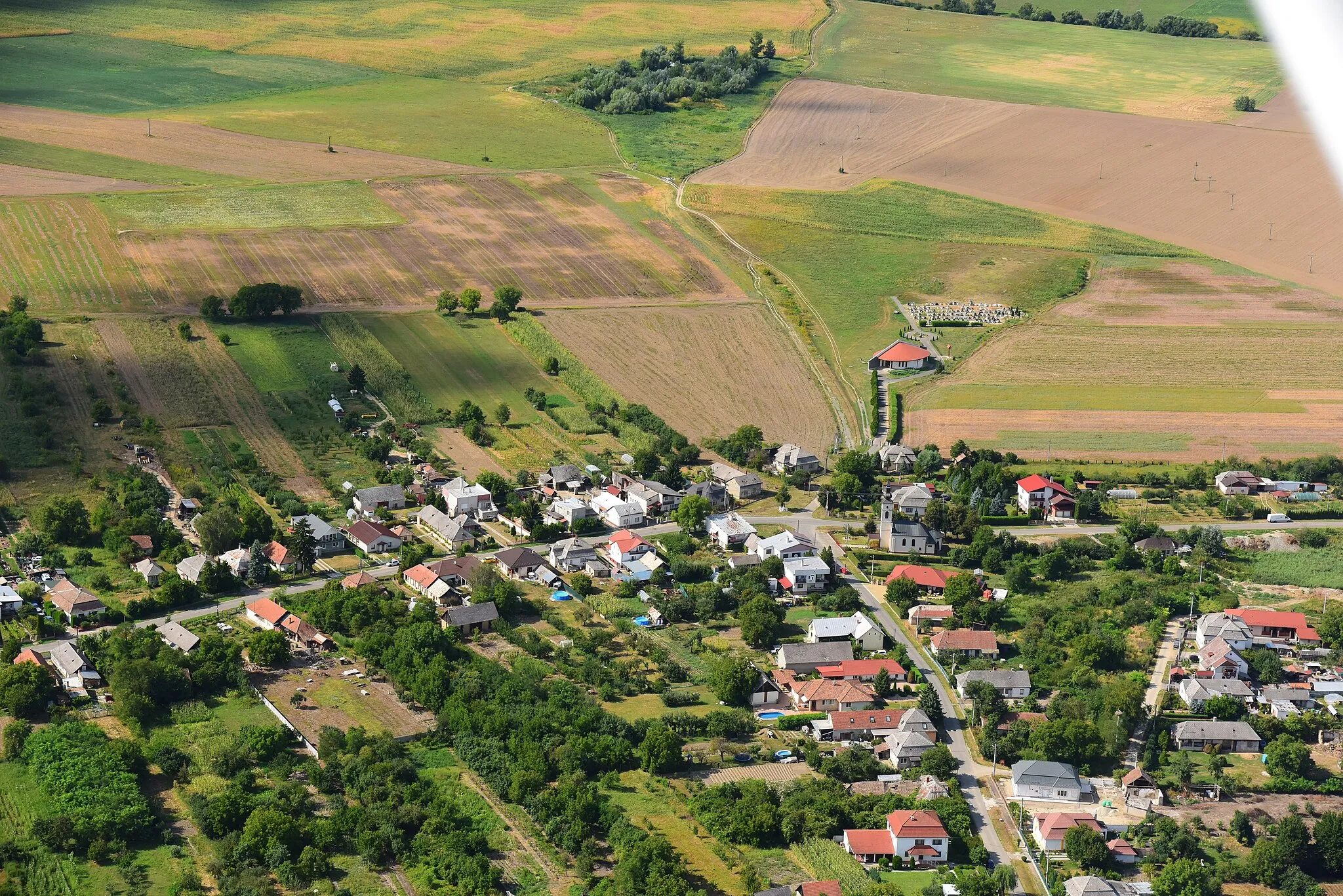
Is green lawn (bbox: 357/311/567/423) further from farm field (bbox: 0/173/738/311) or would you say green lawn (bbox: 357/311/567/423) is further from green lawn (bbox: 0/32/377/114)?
green lawn (bbox: 0/32/377/114)

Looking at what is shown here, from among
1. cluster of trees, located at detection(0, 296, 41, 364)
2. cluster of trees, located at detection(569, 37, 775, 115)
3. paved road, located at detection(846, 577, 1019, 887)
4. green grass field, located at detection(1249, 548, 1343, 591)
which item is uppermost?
cluster of trees, located at detection(569, 37, 775, 115)

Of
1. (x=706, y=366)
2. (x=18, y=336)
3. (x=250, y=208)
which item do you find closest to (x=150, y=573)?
(x=18, y=336)

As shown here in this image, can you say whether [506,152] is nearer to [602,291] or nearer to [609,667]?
[602,291]

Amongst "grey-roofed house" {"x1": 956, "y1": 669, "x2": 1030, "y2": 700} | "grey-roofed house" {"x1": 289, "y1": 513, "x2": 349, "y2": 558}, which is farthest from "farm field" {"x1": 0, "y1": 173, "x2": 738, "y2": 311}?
"grey-roofed house" {"x1": 956, "y1": 669, "x2": 1030, "y2": 700}

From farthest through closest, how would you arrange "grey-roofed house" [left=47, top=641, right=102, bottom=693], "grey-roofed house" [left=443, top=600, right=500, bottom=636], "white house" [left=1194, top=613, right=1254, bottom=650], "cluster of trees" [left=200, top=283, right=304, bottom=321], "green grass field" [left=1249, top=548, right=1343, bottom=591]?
"cluster of trees" [left=200, top=283, right=304, bottom=321] < "green grass field" [left=1249, top=548, right=1343, bottom=591] < "grey-roofed house" [left=443, top=600, right=500, bottom=636] < "white house" [left=1194, top=613, right=1254, bottom=650] < "grey-roofed house" [left=47, top=641, right=102, bottom=693]

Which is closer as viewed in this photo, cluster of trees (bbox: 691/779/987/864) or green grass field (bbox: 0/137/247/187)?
cluster of trees (bbox: 691/779/987/864)

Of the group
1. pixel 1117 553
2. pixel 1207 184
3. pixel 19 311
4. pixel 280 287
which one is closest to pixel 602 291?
pixel 280 287
